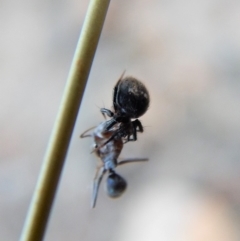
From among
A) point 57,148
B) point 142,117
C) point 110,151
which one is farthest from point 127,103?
point 142,117

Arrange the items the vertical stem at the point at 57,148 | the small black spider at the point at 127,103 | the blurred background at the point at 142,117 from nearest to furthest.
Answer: the vertical stem at the point at 57,148 < the small black spider at the point at 127,103 < the blurred background at the point at 142,117

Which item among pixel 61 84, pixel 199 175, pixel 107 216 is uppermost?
pixel 61 84

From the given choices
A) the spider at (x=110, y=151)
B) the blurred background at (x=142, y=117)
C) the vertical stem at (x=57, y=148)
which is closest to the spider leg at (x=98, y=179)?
the spider at (x=110, y=151)

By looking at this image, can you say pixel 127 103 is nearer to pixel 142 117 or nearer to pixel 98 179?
pixel 98 179

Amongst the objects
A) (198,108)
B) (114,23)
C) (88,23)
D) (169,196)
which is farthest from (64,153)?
(114,23)

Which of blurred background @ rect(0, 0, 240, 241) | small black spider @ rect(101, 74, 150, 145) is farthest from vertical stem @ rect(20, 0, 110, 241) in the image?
blurred background @ rect(0, 0, 240, 241)

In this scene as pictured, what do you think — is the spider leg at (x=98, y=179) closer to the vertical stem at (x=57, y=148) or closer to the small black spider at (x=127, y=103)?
the small black spider at (x=127, y=103)

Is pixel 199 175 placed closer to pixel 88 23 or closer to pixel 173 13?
pixel 173 13
